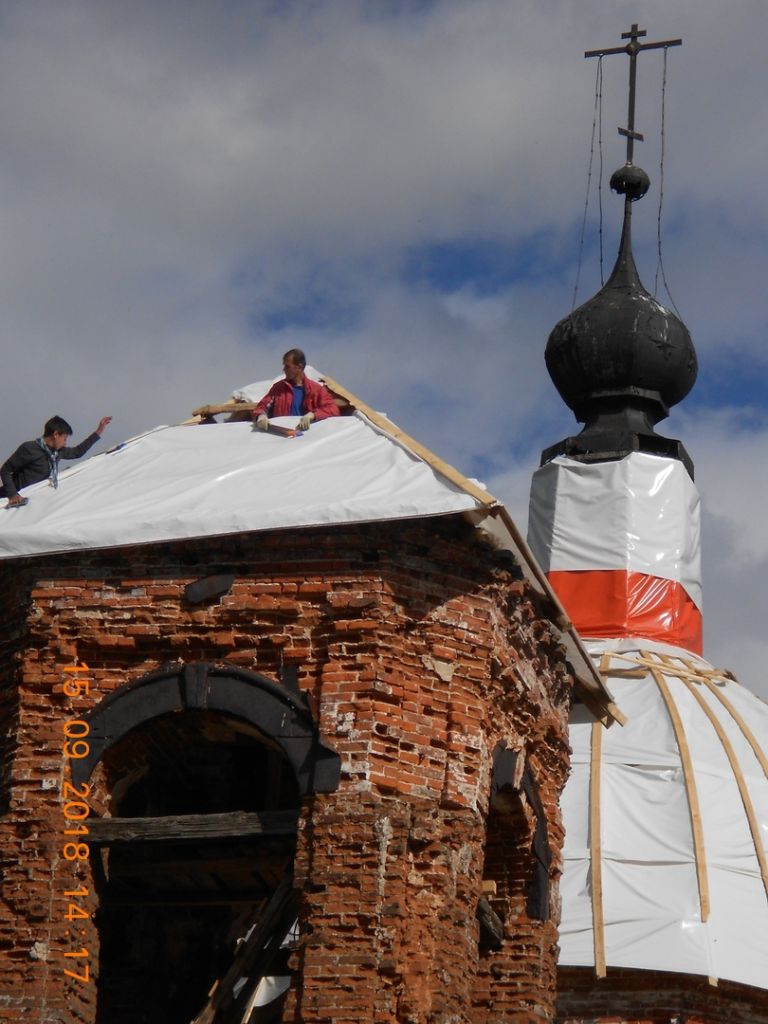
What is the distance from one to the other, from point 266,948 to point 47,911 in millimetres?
1423

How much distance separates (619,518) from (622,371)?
186cm

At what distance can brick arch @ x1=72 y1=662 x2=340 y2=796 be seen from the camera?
42.9 feet

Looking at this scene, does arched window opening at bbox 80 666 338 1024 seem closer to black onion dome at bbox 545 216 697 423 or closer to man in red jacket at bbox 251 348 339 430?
man in red jacket at bbox 251 348 339 430

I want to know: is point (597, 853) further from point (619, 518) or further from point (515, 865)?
point (619, 518)

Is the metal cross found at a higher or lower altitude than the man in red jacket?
higher

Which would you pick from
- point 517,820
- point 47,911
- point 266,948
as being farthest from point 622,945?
point 47,911

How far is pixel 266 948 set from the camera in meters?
13.5

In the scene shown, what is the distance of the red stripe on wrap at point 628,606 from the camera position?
2259 centimetres

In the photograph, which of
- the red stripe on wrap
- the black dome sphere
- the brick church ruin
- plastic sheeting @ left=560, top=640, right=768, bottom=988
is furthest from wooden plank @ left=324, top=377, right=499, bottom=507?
the black dome sphere

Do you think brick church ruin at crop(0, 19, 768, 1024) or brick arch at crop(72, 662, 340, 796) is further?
brick arch at crop(72, 662, 340, 796)

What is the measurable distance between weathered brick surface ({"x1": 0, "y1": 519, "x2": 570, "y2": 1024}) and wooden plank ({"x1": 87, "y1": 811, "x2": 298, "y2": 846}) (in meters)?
0.21

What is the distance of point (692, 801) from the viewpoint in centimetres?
1958

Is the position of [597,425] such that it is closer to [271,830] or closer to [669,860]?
[669,860]

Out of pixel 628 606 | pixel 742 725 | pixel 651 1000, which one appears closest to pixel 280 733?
pixel 651 1000
